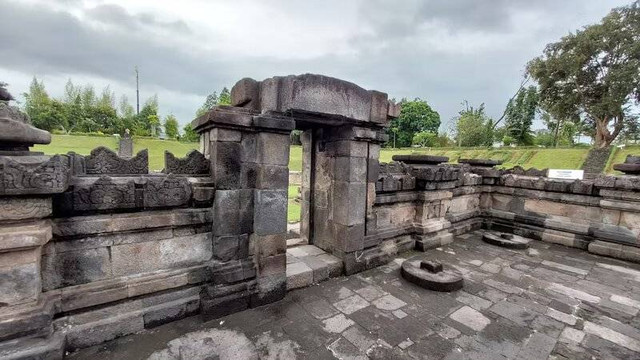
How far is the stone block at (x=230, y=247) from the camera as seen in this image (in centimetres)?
306

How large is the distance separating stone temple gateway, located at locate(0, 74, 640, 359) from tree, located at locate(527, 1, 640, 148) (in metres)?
23.1

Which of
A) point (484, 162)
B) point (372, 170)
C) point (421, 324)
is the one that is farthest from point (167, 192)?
point (484, 162)

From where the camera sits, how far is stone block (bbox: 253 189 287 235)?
126 inches

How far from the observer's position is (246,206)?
3189mm

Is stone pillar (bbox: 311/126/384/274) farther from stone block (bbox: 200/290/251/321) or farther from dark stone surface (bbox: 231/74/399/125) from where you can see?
stone block (bbox: 200/290/251/321)

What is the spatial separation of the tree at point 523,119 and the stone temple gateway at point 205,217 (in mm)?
35964

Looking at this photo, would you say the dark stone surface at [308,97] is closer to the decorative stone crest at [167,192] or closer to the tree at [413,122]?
the decorative stone crest at [167,192]

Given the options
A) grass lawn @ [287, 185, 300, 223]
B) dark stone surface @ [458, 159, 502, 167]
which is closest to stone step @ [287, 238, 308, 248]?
grass lawn @ [287, 185, 300, 223]

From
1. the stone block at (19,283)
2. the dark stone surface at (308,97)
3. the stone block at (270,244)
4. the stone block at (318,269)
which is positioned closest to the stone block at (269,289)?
the stone block at (270,244)

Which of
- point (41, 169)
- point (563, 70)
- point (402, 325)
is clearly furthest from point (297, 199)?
point (563, 70)

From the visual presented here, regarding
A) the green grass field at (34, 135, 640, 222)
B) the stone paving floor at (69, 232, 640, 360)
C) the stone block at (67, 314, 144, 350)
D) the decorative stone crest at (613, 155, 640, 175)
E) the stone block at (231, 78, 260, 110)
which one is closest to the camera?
the stone block at (67, 314, 144, 350)

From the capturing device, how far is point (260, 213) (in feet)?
10.5

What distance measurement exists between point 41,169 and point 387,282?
12.5 feet

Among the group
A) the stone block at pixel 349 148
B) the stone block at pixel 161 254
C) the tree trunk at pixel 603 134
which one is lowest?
the stone block at pixel 161 254
